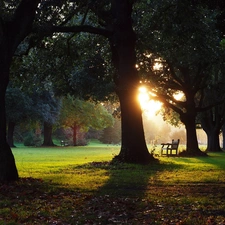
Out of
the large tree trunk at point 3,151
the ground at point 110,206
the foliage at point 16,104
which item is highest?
the foliage at point 16,104

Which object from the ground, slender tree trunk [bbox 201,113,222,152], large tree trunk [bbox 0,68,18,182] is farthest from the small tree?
the ground

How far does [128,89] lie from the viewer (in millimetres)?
17094

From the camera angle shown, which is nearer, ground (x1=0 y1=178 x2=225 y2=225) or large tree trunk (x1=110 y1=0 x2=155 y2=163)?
ground (x1=0 y1=178 x2=225 y2=225)

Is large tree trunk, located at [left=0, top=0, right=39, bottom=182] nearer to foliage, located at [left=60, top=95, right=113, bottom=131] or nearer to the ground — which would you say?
the ground

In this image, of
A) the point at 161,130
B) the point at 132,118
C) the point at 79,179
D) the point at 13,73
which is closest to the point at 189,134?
the point at 132,118

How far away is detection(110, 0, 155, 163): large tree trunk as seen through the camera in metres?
17.0

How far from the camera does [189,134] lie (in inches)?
1136

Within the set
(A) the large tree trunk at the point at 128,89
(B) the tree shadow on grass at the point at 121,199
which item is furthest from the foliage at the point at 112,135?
(B) the tree shadow on grass at the point at 121,199

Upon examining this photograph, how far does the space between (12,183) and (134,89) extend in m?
8.24

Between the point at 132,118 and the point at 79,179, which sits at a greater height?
the point at 132,118

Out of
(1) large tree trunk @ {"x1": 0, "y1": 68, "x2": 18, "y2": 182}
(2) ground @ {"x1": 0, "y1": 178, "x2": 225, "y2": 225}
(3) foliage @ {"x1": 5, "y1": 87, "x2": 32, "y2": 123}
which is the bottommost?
(2) ground @ {"x1": 0, "y1": 178, "x2": 225, "y2": 225}

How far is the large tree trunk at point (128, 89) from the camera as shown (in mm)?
17047

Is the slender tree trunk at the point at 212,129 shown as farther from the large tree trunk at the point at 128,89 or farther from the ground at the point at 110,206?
the ground at the point at 110,206

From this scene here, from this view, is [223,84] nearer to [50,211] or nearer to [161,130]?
[50,211]
